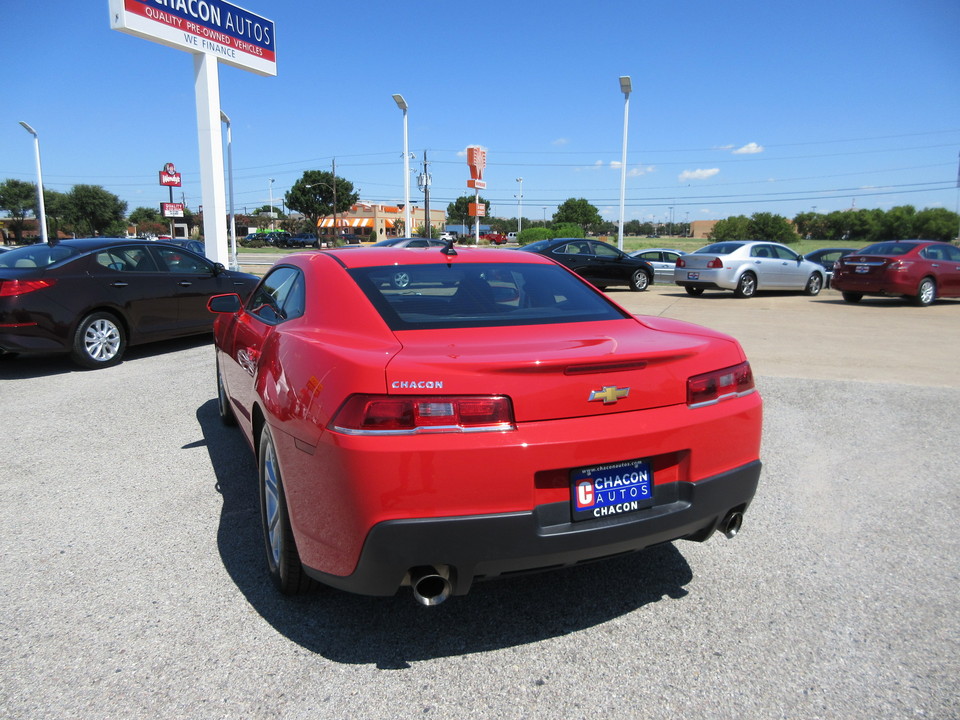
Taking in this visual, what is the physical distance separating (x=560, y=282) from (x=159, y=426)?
3911mm

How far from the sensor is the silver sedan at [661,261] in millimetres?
23797

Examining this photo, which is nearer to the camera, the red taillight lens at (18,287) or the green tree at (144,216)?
the red taillight lens at (18,287)

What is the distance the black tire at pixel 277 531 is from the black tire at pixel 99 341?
600cm

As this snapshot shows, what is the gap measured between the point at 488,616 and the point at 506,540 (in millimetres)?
767

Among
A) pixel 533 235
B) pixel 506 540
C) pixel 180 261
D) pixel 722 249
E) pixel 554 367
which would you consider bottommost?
pixel 506 540

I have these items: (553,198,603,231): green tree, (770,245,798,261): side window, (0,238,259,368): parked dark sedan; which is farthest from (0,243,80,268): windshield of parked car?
(553,198,603,231): green tree

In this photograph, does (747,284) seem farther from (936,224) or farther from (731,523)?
(936,224)

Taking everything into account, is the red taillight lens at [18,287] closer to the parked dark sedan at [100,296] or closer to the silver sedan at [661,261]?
the parked dark sedan at [100,296]

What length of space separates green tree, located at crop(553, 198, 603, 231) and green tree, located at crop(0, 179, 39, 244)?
6438 centimetres

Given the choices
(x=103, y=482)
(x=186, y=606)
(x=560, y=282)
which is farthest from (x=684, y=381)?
(x=103, y=482)

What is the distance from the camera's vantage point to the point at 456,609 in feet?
9.89

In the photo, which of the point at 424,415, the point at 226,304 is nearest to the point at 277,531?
the point at 424,415

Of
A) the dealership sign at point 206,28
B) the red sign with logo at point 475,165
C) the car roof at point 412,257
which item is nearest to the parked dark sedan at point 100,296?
the car roof at point 412,257

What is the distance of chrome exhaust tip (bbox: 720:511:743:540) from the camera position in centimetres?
285
